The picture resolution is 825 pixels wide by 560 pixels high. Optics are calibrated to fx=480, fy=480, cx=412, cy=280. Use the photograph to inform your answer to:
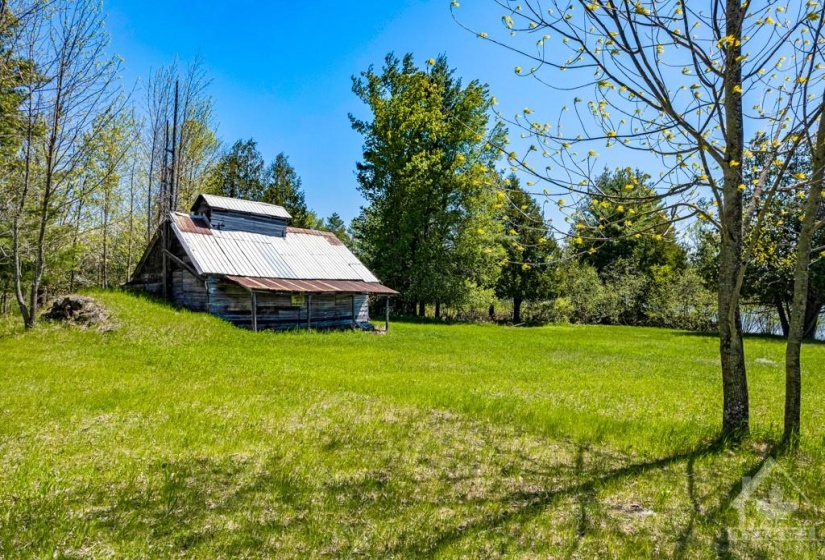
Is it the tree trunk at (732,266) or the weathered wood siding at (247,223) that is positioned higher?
the weathered wood siding at (247,223)

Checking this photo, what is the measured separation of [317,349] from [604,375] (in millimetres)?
9587

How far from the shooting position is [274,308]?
76.9 ft

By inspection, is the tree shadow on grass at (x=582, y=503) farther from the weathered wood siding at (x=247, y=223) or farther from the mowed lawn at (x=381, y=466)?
the weathered wood siding at (x=247, y=223)

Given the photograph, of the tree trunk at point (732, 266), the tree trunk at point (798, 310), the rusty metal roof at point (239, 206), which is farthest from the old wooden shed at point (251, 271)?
the tree trunk at point (798, 310)

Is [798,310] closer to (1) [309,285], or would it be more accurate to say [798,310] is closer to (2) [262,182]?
(1) [309,285]

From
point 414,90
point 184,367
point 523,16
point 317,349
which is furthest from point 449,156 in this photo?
point 523,16

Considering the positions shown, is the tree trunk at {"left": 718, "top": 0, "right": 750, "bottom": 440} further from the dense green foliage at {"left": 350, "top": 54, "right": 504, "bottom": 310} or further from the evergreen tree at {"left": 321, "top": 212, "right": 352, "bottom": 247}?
the evergreen tree at {"left": 321, "top": 212, "right": 352, "bottom": 247}

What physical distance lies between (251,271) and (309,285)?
2830 millimetres

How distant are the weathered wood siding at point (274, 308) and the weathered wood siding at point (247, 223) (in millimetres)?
4931

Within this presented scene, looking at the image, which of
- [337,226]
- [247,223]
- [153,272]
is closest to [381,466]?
[247,223]

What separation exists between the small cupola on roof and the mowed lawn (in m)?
14.2

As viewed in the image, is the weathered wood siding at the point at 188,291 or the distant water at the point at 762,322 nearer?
the weathered wood siding at the point at 188,291

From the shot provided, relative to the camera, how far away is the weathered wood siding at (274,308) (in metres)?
22.0

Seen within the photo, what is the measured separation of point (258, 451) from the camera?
6.07m
